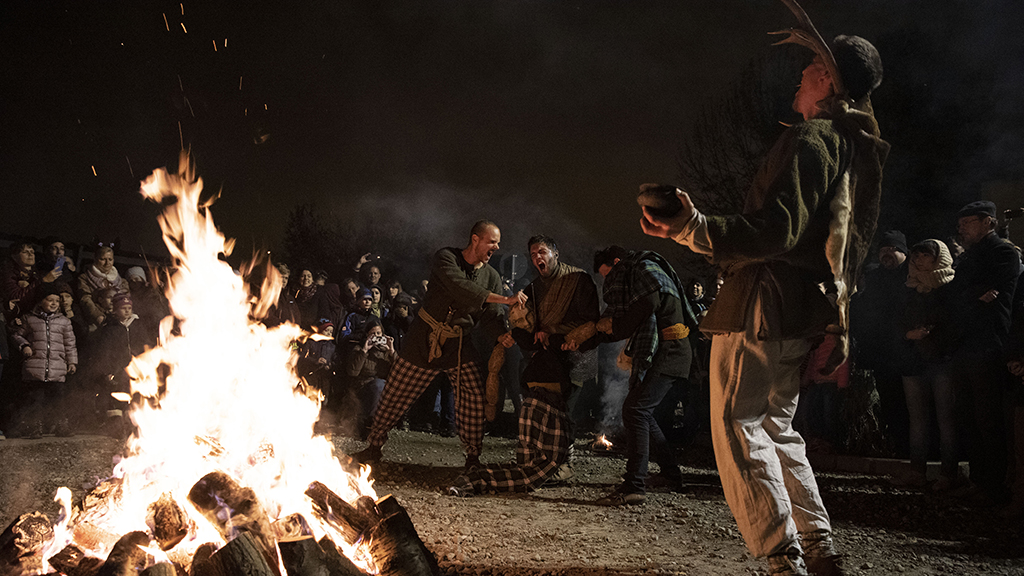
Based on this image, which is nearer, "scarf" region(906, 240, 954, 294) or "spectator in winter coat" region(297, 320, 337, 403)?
"scarf" region(906, 240, 954, 294)

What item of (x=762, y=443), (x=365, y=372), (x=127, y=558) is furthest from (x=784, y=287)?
(x=365, y=372)

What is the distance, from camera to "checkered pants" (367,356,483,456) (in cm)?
591

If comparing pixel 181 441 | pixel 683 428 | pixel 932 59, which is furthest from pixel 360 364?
pixel 932 59

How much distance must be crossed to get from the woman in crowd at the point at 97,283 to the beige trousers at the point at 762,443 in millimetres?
7226

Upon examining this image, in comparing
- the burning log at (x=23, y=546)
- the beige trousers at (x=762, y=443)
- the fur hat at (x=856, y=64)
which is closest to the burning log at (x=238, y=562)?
the burning log at (x=23, y=546)

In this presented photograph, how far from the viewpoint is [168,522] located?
2670mm

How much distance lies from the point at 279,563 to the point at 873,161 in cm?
290

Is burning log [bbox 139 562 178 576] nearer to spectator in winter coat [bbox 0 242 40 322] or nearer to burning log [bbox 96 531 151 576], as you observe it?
burning log [bbox 96 531 151 576]

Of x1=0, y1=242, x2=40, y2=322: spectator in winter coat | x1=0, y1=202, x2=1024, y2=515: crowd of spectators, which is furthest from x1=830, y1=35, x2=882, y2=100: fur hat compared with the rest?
x1=0, y1=242, x2=40, y2=322: spectator in winter coat

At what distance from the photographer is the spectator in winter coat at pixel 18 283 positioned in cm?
721

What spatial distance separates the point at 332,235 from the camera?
30297 millimetres

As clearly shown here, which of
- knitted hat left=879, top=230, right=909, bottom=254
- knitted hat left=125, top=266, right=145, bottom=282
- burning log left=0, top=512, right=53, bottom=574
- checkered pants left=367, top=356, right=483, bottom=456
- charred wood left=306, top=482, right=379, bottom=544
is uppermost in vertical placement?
knitted hat left=879, top=230, right=909, bottom=254

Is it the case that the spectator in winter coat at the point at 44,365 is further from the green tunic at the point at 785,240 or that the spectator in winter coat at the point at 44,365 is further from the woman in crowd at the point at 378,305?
the green tunic at the point at 785,240

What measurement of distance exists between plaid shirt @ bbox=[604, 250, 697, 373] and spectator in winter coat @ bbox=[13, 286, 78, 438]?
581cm
